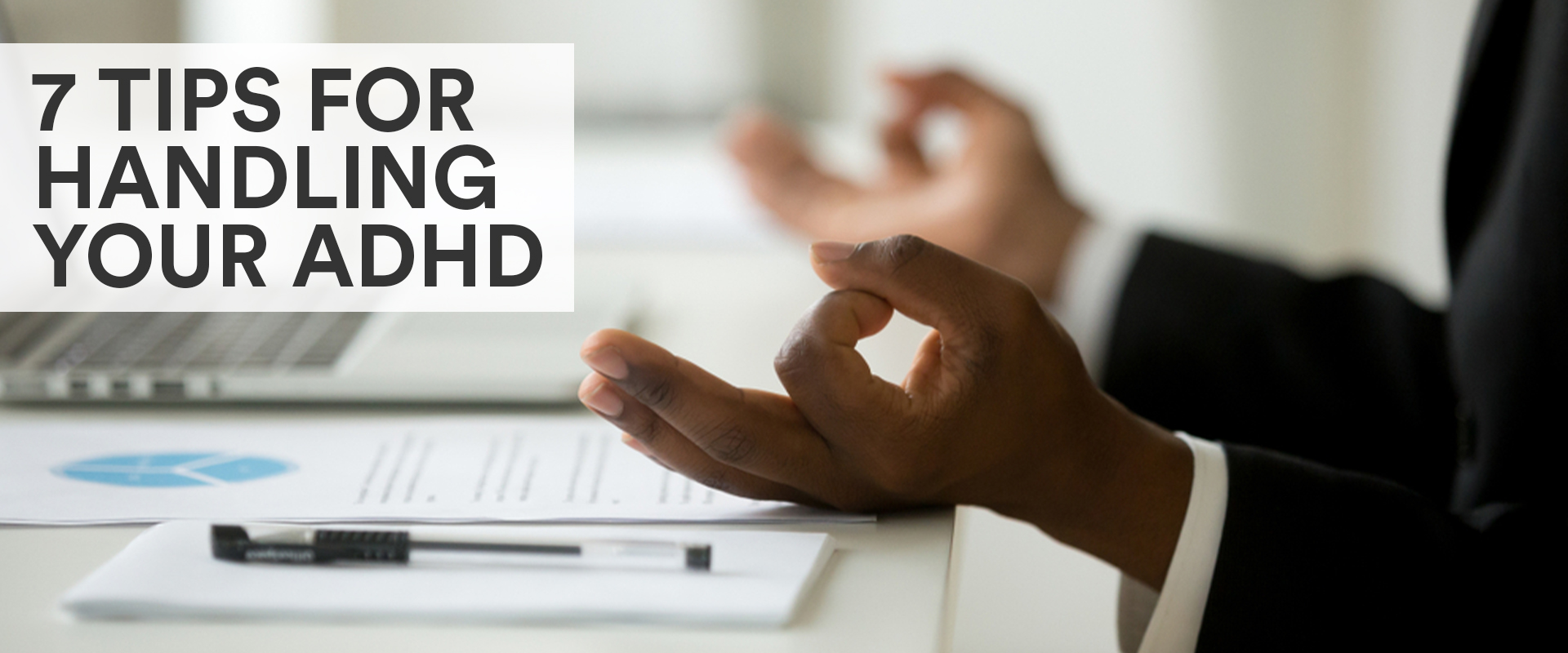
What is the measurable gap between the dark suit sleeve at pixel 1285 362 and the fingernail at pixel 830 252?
56 centimetres

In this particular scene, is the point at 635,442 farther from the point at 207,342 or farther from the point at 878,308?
the point at 207,342

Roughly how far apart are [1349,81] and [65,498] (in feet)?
7.00

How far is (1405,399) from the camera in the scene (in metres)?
0.87

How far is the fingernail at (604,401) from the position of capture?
1.41ft

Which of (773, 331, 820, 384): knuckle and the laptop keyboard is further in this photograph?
the laptop keyboard

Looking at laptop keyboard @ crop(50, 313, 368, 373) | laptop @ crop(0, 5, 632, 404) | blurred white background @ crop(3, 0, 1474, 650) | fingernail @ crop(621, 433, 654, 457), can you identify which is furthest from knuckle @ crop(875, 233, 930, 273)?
blurred white background @ crop(3, 0, 1474, 650)

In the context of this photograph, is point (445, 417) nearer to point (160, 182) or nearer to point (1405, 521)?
point (1405, 521)

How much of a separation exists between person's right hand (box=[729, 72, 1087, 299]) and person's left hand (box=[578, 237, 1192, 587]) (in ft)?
2.00

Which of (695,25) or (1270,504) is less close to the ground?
(695,25)

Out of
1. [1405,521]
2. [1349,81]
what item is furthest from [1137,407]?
[1349,81]

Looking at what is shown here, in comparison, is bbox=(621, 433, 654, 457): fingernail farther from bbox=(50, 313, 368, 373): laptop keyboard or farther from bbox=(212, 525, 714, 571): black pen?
bbox=(50, 313, 368, 373): laptop keyboard

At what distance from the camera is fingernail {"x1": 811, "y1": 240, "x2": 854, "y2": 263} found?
0.44m

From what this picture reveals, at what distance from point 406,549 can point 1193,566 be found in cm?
29

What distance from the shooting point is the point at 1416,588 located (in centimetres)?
50
